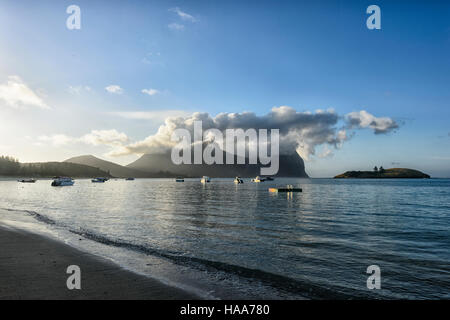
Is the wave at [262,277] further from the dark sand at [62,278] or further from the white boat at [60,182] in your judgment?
the white boat at [60,182]

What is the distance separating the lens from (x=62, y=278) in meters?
10.0

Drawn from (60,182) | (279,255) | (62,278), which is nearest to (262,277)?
(279,255)

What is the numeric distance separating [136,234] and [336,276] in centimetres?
1465

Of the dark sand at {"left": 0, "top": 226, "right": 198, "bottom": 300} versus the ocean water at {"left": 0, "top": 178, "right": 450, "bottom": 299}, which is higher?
the dark sand at {"left": 0, "top": 226, "right": 198, "bottom": 300}

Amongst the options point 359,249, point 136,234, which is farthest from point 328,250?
point 136,234

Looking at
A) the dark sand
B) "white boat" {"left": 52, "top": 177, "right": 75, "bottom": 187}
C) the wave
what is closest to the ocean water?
the wave

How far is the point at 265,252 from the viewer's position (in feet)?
52.3

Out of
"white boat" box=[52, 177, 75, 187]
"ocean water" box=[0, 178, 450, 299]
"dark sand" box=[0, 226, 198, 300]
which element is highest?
"dark sand" box=[0, 226, 198, 300]

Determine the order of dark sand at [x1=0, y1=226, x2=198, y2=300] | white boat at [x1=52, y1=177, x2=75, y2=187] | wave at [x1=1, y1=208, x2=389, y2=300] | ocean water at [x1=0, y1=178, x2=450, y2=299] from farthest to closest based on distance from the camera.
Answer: white boat at [x1=52, y1=177, x2=75, y2=187] → ocean water at [x1=0, y1=178, x2=450, y2=299] → wave at [x1=1, y1=208, x2=389, y2=300] → dark sand at [x1=0, y1=226, x2=198, y2=300]

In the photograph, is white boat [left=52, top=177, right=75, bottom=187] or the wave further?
white boat [left=52, top=177, right=75, bottom=187]

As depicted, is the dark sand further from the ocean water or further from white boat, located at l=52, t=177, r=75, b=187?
white boat, located at l=52, t=177, r=75, b=187

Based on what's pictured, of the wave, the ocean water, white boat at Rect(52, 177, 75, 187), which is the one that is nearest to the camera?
the wave

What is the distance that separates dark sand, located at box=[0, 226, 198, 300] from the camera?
860cm

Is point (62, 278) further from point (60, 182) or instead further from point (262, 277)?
point (60, 182)
